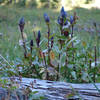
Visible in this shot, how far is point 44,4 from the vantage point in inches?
357

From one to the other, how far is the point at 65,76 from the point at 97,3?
8593mm

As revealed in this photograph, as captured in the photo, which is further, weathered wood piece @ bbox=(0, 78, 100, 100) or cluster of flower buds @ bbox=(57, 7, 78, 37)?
cluster of flower buds @ bbox=(57, 7, 78, 37)

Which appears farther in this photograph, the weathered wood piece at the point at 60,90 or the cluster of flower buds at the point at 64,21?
the cluster of flower buds at the point at 64,21

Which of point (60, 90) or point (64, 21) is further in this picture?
point (64, 21)

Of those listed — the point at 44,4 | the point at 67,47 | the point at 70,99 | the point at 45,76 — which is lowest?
the point at 70,99

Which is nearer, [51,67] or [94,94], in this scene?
[94,94]

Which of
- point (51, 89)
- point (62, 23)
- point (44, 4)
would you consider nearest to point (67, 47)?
point (62, 23)

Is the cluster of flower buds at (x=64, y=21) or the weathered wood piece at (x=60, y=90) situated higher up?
the cluster of flower buds at (x=64, y=21)

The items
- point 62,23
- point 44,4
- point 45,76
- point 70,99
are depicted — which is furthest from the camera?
point 44,4

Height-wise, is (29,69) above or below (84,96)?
above

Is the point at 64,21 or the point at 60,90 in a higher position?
the point at 64,21

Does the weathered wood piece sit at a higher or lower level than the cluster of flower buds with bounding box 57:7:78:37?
lower

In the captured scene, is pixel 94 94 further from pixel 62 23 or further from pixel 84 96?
pixel 62 23

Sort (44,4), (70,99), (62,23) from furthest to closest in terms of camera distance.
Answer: (44,4)
(62,23)
(70,99)
